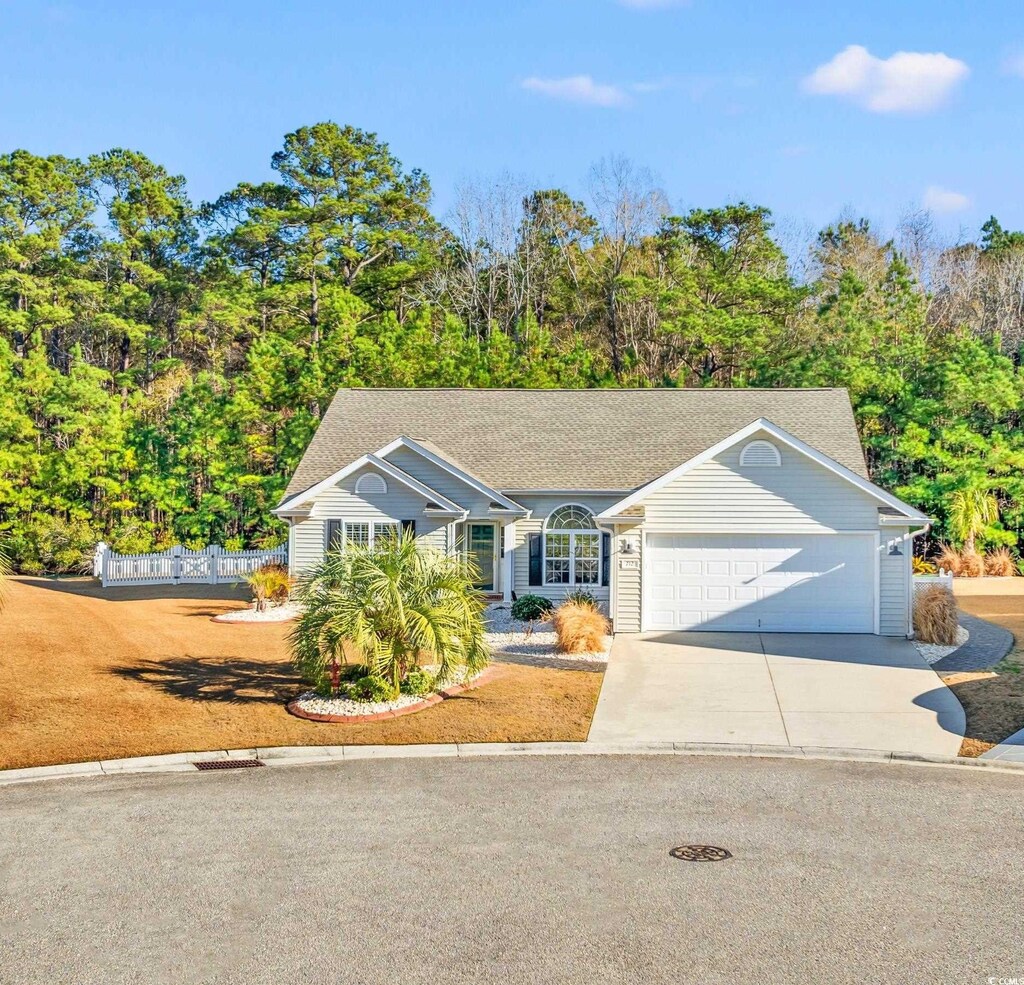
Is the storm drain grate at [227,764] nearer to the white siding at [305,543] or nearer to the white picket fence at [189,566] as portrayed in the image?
the white siding at [305,543]

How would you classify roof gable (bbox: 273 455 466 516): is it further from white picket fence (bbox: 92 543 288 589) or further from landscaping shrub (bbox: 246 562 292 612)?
white picket fence (bbox: 92 543 288 589)

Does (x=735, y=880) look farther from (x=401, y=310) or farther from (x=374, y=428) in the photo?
(x=401, y=310)

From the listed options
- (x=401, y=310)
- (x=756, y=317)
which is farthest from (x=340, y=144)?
(x=756, y=317)

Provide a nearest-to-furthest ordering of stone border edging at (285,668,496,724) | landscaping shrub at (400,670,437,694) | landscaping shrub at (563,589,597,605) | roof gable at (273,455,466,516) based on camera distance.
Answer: stone border edging at (285,668,496,724)
landscaping shrub at (400,670,437,694)
landscaping shrub at (563,589,597,605)
roof gable at (273,455,466,516)

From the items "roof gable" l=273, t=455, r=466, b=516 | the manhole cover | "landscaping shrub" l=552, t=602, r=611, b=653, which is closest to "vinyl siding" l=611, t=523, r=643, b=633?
"landscaping shrub" l=552, t=602, r=611, b=653

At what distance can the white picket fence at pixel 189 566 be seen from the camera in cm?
3259

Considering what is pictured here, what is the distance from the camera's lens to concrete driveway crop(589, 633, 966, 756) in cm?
1410

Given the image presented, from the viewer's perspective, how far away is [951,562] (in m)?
33.5

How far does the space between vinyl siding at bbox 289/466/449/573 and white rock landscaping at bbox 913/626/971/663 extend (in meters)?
Answer: 11.5

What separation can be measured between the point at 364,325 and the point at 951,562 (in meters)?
24.2

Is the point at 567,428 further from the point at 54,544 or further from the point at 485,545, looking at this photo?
the point at 54,544

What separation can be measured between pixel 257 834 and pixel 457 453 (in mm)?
19379

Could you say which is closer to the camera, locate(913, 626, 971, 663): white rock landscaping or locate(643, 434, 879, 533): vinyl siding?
locate(913, 626, 971, 663): white rock landscaping

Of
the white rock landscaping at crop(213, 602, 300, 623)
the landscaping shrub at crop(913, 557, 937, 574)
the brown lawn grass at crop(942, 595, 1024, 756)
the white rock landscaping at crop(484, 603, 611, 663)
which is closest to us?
the brown lawn grass at crop(942, 595, 1024, 756)
